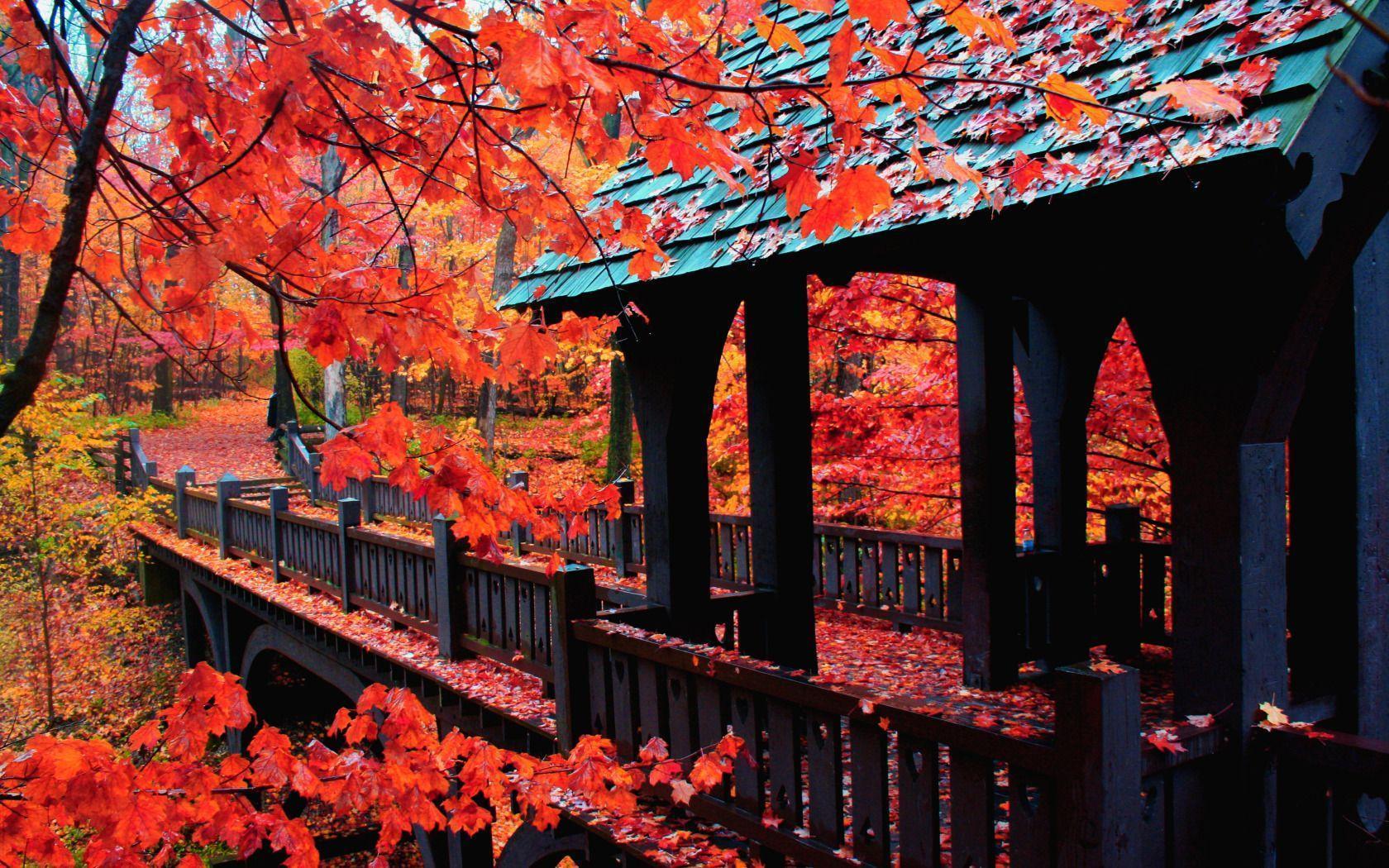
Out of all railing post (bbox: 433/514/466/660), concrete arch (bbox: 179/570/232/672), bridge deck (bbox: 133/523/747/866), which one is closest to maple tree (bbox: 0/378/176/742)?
concrete arch (bbox: 179/570/232/672)

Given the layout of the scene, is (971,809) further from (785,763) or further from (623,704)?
(623,704)

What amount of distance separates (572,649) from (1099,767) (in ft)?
10.9

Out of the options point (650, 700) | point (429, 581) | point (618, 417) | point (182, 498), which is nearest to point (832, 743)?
point (650, 700)

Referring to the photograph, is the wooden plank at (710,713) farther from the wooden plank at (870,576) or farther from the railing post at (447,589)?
the wooden plank at (870,576)

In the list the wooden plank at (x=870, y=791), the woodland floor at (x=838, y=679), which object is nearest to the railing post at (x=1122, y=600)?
the woodland floor at (x=838, y=679)

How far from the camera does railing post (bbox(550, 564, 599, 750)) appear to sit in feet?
18.2

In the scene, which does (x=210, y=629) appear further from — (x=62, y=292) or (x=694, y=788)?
(x=62, y=292)

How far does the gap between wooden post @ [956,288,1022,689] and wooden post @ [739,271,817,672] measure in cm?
113

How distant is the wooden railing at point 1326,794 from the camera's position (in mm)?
3154

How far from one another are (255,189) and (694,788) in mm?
3195

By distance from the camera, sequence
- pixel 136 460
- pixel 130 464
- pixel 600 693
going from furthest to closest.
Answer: pixel 130 464
pixel 136 460
pixel 600 693

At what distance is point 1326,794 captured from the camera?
3.39 meters

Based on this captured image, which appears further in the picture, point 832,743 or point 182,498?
point 182,498

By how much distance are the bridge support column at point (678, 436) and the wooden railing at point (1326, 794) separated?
341cm
